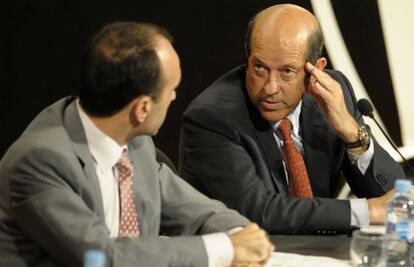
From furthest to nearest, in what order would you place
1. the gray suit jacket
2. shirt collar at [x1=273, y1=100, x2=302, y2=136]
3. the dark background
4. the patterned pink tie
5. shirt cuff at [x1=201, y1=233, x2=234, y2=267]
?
the dark background, shirt collar at [x1=273, y1=100, x2=302, y2=136], the patterned pink tie, shirt cuff at [x1=201, y1=233, x2=234, y2=267], the gray suit jacket

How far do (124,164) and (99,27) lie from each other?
2585mm

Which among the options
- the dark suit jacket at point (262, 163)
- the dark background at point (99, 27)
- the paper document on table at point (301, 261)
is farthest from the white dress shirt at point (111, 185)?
the dark background at point (99, 27)

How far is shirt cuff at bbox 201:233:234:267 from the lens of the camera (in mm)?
2205

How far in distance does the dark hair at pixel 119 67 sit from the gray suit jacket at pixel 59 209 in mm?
124

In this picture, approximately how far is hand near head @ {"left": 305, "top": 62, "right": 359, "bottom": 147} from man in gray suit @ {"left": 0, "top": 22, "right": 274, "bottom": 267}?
1.06m

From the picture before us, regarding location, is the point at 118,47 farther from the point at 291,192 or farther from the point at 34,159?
the point at 291,192

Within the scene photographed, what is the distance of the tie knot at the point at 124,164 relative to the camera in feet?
7.72

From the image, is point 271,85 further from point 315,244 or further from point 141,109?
point 141,109

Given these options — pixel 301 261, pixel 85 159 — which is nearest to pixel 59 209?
pixel 85 159

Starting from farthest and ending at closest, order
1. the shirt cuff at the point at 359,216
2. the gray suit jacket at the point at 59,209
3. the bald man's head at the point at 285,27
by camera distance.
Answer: the bald man's head at the point at 285,27 → the shirt cuff at the point at 359,216 → the gray suit jacket at the point at 59,209

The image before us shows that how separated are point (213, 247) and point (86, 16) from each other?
2.88m

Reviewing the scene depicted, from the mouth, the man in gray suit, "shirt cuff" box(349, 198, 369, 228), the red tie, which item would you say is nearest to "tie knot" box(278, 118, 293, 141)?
the red tie

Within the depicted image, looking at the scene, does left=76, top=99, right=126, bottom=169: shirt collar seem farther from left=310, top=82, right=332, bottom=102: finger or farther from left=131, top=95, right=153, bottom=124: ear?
left=310, top=82, right=332, bottom=102: finger

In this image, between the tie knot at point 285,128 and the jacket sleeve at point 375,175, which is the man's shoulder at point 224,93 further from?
the jacket sleeve at point 375,175
